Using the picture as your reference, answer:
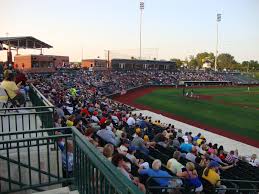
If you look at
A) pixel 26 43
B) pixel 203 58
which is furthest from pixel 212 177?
pixel 203 58

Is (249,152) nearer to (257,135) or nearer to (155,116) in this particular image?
(257,135)

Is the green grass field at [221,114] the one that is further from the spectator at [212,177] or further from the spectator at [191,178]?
the spectator at [191,178]

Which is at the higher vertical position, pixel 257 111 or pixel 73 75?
pixel 73 75

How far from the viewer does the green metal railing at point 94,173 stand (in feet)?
8.94

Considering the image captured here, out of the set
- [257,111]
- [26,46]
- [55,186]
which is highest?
[26,46]

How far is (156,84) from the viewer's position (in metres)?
65.1

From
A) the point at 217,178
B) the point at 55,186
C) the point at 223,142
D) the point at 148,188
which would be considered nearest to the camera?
the point at 55,186

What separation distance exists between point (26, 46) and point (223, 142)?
80.2 ft

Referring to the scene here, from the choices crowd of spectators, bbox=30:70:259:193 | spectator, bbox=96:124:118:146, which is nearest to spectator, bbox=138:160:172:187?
crowd of spectators, bbox=30:70:259:193

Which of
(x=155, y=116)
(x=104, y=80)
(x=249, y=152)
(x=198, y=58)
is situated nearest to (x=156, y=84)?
(x=104, y=80)

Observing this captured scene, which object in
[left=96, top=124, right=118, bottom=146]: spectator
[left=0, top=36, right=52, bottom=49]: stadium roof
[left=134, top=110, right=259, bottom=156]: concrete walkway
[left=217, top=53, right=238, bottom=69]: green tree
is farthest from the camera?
[left=217, top=53, right=238, bottom=69]: green tree

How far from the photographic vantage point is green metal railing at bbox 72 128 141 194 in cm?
272

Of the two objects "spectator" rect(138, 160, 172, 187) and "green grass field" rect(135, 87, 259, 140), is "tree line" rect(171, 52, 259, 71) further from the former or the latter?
"spectator" rect(138, 160, 172, 187)

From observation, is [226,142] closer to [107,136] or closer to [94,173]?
[107,136]
